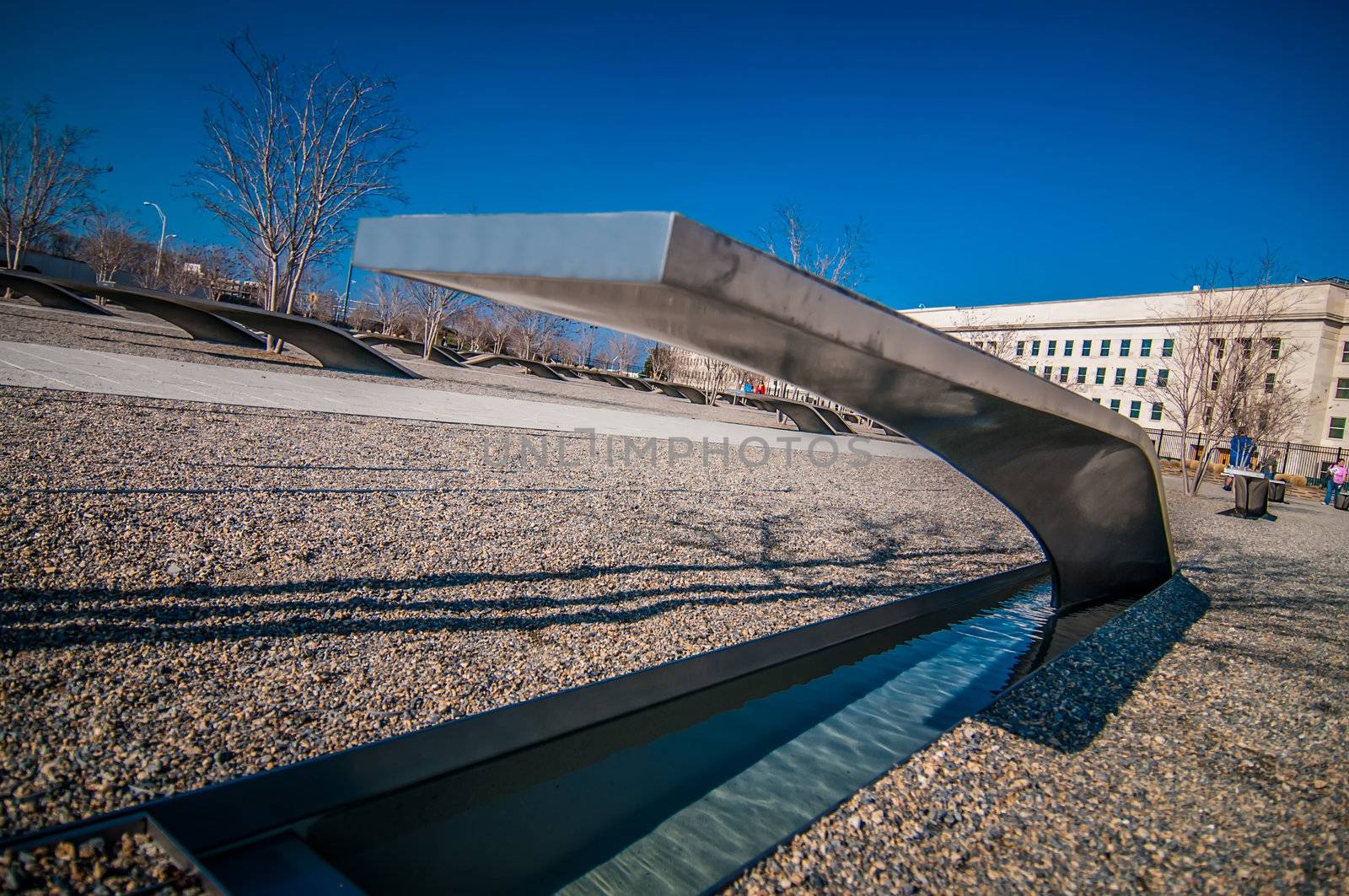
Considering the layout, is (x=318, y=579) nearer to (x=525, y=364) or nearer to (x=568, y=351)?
(x=525, y=364)

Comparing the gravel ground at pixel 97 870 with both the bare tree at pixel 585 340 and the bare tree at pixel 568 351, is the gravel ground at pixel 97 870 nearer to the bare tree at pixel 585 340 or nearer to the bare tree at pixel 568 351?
the bare tree at pixel 585 340

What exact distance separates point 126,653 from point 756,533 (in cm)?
465

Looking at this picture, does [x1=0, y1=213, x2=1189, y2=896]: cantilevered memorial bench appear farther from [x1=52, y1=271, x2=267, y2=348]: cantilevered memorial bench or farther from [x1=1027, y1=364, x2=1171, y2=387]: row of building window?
[x1=1027, y1=364, x2=1171, y2=387]: row of building window

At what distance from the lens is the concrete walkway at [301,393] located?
8.45 meters

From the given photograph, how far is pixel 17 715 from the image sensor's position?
7.27ft

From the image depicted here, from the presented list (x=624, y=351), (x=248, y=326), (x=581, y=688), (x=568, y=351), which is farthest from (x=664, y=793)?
(x=568, y=351)

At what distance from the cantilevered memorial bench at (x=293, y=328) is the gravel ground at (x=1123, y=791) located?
15397mm

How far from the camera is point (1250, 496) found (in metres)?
14.1

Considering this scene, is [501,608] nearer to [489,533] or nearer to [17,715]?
[489,533]

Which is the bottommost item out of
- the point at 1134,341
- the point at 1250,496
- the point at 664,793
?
the point at 664,793

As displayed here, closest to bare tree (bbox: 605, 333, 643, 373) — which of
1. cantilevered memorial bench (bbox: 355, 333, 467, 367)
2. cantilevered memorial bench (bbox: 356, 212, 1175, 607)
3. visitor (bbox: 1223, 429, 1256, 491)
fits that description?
cantilevered memorial bench (bbox: 355, 333, 467, 367)

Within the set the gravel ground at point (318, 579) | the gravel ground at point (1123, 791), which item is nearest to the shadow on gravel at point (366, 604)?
the gravel ground at point (318, 579)

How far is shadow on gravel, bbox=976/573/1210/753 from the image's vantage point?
9.52 ft

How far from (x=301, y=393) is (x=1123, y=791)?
11.3 meters
